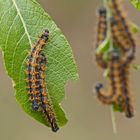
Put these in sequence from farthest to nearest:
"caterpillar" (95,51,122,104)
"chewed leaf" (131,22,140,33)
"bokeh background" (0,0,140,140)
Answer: "bokeh background" (0,0,140,140), "chewed leaf" (131,22,140,33), "caterpillar" (95,51,122,104)

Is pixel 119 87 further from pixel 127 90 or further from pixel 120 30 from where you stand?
pixel 120 30

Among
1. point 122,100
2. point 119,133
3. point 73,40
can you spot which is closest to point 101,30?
point 122,100

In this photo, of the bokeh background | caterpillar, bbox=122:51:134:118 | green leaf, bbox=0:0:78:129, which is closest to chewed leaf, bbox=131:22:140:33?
caterpillar, bbox=122:51:134:118

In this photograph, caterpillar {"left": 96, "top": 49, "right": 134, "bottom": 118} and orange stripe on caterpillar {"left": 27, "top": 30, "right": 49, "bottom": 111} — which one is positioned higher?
orange stripe on caterpillar {"left": 27, "top": 30, "right": 49, "bottom": 111}

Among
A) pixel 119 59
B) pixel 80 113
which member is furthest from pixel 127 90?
pixel 80 113

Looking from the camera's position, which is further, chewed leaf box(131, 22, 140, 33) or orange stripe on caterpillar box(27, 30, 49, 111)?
orange stripe on caterpillar box(27, 30, 49, 111)

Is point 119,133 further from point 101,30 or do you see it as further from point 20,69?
point 101,30

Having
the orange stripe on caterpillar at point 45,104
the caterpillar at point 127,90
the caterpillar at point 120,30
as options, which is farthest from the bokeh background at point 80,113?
the caterpillar at point 120,30

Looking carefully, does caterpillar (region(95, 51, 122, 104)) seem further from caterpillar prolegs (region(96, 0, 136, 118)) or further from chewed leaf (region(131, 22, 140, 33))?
chewed leaf (region(131, 22, 140, 33))

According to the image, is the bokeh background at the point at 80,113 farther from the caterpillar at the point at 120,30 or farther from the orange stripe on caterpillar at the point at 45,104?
the caterpillar at the point at 120,30
